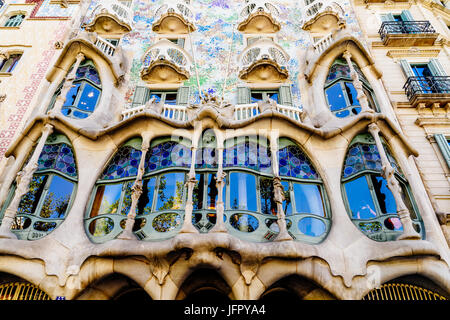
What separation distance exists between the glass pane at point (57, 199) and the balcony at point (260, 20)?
34.0ft

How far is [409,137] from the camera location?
437 inches

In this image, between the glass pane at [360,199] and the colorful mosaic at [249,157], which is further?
the colorful mosaic at [249,157]

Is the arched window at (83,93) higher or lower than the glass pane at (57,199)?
higher

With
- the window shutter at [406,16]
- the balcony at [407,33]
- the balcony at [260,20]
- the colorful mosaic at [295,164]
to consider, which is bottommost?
the colorful mosaic at [295,164]

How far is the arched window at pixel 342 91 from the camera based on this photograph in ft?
34.3

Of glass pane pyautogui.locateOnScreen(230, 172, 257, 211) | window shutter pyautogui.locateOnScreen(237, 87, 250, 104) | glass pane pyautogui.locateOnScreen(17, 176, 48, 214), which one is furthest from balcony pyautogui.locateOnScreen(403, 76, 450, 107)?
glass pane pyautogui.locateOnScreen(17, 176, 48, 214)

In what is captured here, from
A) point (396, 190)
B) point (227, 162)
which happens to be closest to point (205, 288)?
point (227, 162)

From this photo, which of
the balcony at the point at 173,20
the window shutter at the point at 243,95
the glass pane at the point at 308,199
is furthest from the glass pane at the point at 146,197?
the balcony at the point at 173,20

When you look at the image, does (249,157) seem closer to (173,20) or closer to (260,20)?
(260,20)

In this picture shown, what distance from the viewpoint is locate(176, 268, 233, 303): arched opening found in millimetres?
7907

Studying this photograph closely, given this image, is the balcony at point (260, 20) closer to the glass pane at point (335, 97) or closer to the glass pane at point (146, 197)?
the glass pane at point (335, 97)

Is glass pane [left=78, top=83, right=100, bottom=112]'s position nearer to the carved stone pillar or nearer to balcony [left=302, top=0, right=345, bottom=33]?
the carved stone pillar

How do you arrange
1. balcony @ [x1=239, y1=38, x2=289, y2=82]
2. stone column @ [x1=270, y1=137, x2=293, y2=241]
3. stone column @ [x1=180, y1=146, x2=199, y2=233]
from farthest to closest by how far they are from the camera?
balcony @ [x1=239, y1=38, x2=289, y2=82]
stone column @ [x1=270, y1=137, x2=293, y2=241]
stone column @ [x1=180, y1=146, x2=199, y2=233]

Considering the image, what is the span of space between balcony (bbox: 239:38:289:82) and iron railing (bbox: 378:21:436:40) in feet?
16.7
